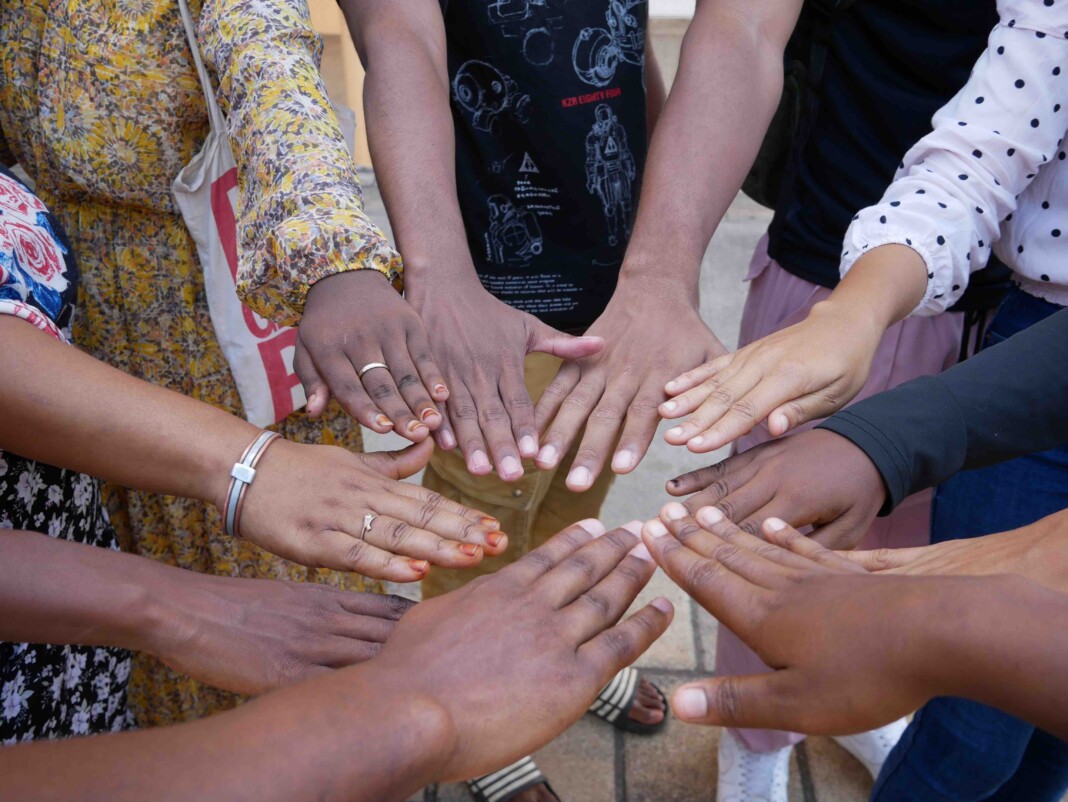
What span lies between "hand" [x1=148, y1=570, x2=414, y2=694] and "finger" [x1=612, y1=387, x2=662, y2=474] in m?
0.48

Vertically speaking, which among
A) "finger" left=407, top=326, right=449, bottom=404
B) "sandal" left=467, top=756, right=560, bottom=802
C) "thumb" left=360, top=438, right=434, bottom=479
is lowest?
"sandal" left=467, top=756, right=560, bottom=802

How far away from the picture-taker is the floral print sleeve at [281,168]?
4.89 feet

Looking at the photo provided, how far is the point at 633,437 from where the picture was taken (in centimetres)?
159

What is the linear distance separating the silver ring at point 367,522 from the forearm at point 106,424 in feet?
0.77

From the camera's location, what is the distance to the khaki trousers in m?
2.06

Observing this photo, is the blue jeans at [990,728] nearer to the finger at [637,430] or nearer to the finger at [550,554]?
the finger at [637,430]

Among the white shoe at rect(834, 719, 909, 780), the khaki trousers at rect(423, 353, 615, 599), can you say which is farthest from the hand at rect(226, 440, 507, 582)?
the white shoe at rect(834, 719, 909, 780)

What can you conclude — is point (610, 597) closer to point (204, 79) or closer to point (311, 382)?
point (311, 382)

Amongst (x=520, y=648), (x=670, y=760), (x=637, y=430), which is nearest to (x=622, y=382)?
(x=637, y=430)

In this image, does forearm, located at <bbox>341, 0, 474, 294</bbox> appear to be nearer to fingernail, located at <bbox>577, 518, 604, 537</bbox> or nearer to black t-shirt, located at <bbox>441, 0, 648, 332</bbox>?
black t-shirt, located at <bbox>441, 0, 648, 332</bbox>

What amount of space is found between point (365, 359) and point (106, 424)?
1.35 feet

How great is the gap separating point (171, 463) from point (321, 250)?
413 mm

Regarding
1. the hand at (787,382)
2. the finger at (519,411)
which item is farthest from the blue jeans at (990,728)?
the finger at (519,411)

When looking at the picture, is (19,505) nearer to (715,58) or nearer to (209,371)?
(209,371)
